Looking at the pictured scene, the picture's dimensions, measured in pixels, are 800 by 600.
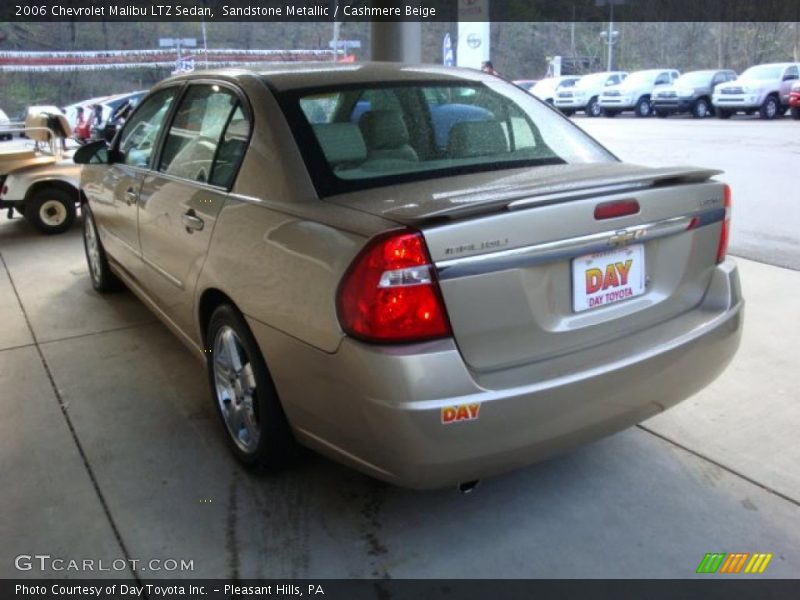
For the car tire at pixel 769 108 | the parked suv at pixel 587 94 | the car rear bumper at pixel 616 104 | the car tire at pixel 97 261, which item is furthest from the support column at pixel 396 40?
the parked suv at pixel 587 94

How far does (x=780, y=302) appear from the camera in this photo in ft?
16.7

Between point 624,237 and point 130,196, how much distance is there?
2.97 meters

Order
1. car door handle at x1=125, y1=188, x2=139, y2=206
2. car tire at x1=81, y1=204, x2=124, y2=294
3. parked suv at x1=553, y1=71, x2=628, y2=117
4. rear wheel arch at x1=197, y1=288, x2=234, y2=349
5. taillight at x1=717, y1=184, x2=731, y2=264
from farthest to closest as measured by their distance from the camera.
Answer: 1. parked suv at x1=553, y1=71, x2=628, y2=117
2. car tire at x1=81, y1=204, x2=124, y2=294
3. car door handle at x1=125, y1=188, x2=139, y2=206
4. rear wheel arch at x1=197, y1=288, x2=234, y2=349
5. taillight at x1=717, y1=184, x2=731, y2=264

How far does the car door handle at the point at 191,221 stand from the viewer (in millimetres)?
3204

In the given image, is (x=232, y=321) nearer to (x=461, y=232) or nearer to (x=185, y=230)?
(x=185, y=230)

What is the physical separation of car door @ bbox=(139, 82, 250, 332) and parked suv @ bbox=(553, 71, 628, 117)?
28.5 metres

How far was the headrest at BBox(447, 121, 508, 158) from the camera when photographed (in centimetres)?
303

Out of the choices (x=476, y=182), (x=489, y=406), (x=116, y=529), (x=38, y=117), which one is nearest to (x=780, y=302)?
(x=476, y=182)

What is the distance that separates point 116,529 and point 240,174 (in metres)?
1.47

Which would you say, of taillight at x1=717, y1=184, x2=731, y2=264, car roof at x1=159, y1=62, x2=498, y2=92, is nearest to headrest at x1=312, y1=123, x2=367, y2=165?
car roof at x1=159, y1=62, x2=498, y2=92

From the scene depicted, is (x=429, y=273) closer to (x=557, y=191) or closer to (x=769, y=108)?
(x=557, y=191)

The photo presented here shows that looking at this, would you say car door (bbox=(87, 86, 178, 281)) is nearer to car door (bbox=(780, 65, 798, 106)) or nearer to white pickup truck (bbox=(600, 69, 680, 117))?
car door (bbox=(780, 65, 798, 106))

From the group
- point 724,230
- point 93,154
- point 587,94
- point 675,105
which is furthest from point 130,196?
point 587,94

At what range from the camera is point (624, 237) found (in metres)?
2.45
